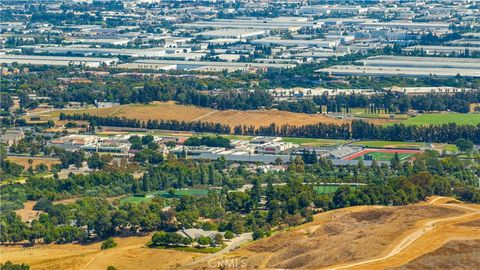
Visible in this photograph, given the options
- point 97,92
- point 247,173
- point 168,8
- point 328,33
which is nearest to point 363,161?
point 247,173

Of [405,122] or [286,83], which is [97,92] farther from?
[405,122]

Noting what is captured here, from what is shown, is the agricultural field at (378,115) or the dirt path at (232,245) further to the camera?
the agricultural field at (378,115)

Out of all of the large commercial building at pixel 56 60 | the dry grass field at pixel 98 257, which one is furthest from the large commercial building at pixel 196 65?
the dry grass field at pixel 98 257

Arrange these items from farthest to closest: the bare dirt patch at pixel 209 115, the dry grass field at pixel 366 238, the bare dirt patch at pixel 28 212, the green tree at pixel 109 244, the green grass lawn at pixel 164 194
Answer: the bare dirt patch at pixel 209 115, the green grass lawn at pixel 164 194, the bare dirt patch at pixel 28 212, the green tree at pixel 109 244, the dry grass field at pixel 366 238

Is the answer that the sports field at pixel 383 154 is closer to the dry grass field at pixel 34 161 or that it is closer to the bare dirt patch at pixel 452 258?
the dry grass field at pixel 34 161

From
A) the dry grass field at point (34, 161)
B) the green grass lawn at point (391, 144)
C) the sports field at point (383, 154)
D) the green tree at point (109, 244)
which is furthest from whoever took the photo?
the green grass lawn at point (391, 144)

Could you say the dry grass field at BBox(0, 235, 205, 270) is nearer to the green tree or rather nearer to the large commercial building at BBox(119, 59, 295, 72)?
the green tree

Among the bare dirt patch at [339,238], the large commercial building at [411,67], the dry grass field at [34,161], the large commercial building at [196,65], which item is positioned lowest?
the large commercial building at [411,67]

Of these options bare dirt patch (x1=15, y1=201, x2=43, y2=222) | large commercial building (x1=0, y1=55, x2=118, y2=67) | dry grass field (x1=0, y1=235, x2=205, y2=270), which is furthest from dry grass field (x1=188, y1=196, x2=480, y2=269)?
large commercial building (x1=0, y1=55, x2=118, y2=67)
